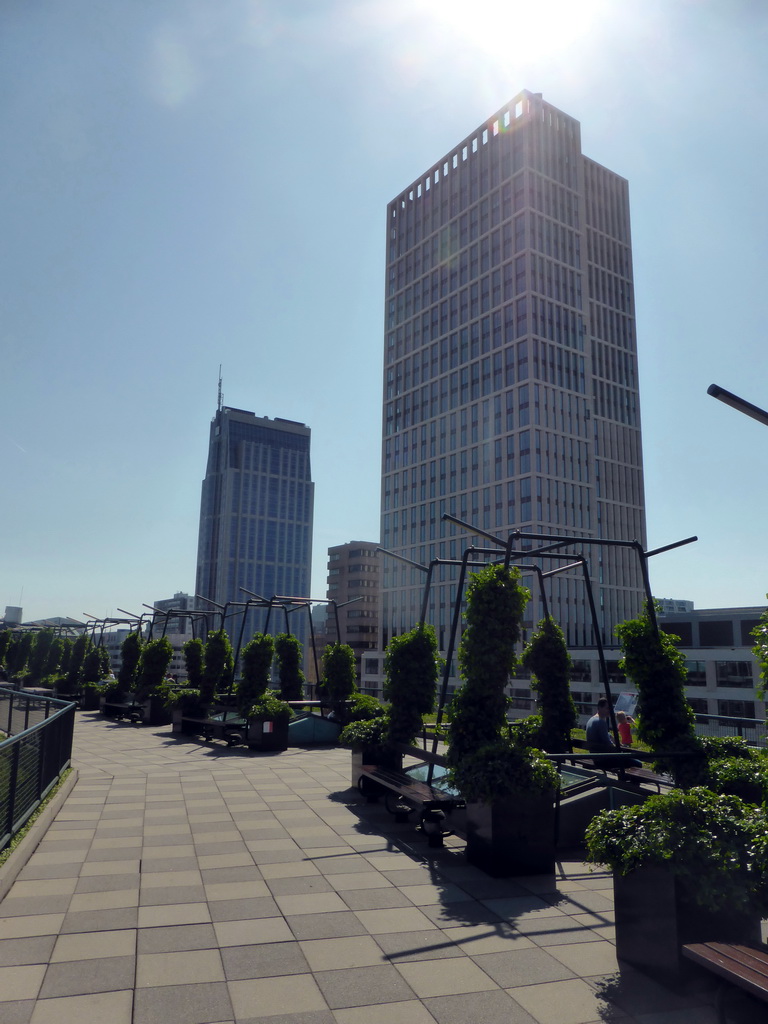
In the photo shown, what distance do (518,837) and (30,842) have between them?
5.99 m

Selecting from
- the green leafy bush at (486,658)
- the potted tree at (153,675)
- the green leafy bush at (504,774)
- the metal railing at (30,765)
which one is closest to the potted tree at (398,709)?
the green leafy bush at (486,658)

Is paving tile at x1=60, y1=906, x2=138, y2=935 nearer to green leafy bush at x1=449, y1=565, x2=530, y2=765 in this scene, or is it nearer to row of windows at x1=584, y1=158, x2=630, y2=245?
green leafy bush at x1=449, y1=565, x2=530, y2=765

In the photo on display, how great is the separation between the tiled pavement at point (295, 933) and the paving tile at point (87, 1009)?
14mm

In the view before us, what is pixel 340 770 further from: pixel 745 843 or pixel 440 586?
pixel 440 586

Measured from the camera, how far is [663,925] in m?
5.32

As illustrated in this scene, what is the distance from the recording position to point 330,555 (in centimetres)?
14038

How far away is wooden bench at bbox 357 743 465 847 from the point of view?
9.59m

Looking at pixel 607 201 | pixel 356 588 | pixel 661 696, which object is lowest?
pixel 661 696

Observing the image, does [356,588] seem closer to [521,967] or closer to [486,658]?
[486,658]

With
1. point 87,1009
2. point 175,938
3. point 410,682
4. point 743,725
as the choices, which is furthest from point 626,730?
point 87,1009

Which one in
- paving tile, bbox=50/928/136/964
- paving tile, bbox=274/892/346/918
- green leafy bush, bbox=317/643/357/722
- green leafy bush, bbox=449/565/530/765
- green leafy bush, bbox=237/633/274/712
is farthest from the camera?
green leafy bush, bbox=317/643/357/722

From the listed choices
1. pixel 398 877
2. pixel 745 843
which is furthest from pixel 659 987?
pixel 398 877

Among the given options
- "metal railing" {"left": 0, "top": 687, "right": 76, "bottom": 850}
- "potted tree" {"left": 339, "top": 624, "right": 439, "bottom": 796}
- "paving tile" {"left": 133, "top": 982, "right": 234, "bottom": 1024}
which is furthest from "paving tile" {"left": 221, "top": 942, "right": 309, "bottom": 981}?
"potted tree" {"left": 339, "top": 624, "right": 439, "bottom": 796}

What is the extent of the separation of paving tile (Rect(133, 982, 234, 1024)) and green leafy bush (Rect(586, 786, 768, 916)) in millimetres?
2994
